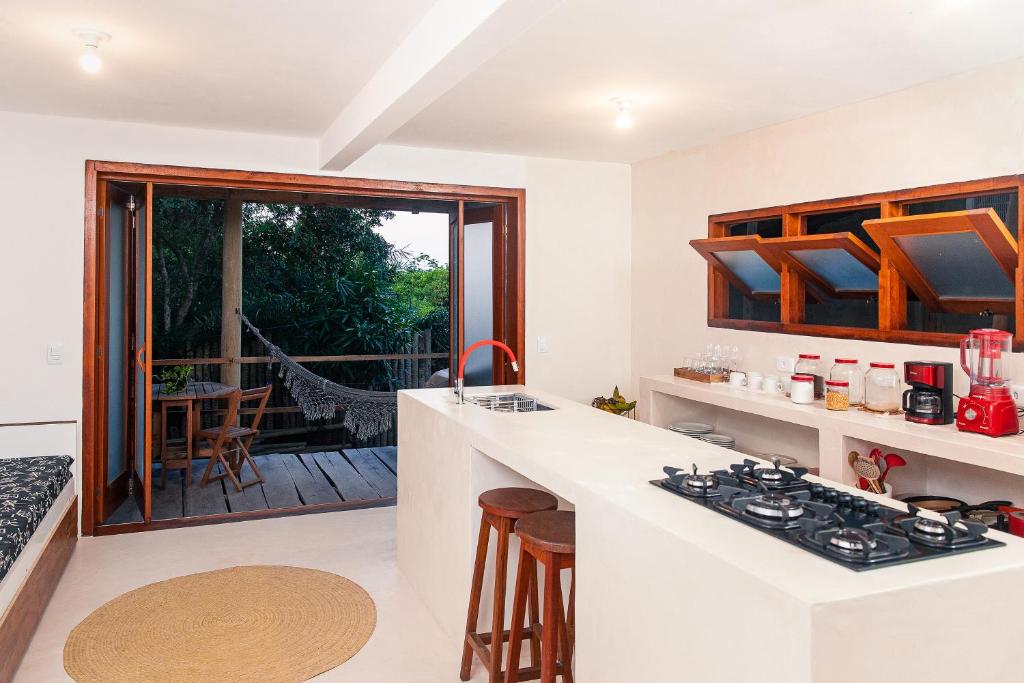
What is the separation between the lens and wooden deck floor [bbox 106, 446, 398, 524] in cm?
470

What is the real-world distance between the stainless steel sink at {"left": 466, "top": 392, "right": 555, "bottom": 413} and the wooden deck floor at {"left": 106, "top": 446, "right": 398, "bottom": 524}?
165 centimetres

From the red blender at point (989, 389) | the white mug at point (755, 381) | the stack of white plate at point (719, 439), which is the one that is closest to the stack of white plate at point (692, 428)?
the stack of white plate at point (719, 439)

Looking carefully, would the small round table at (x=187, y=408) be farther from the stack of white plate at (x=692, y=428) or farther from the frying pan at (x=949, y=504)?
the frying pan at (x=949, y=504)

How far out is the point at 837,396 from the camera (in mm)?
3227

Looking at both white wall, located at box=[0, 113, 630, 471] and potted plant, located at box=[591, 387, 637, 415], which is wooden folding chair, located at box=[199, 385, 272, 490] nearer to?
white wall, located at box=[0, 113, 630, 471]

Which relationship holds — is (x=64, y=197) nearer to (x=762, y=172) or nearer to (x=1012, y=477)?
(x=762, y=172)

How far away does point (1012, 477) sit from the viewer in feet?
9.48

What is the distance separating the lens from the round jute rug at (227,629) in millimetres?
2666

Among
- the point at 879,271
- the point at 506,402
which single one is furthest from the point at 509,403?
the point at 879,271

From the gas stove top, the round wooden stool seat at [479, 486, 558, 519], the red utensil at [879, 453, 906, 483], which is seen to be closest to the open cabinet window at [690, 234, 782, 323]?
the red utensil at [879, 453, 906, 483]

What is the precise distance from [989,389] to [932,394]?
222 millimetres

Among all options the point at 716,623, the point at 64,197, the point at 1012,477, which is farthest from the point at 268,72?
the point at 1012,477

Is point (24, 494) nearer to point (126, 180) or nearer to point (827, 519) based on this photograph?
point (126, 180)

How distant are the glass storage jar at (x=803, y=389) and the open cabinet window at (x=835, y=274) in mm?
436
